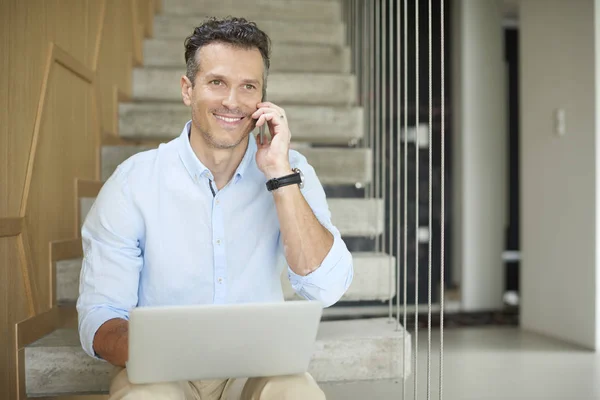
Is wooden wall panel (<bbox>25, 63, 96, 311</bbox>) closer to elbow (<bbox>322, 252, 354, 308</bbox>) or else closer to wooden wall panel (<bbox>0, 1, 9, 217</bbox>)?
wooden wall panel (<bbox>0, 1, 9, 217</bbox>)

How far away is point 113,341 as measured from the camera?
135 cm

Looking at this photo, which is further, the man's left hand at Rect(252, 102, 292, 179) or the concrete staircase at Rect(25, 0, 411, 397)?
the concrete staircase at Rect(25, 0, 411, 397)

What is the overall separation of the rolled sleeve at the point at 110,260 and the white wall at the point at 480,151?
3325 millimetres

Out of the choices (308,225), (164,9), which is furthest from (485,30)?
(308,225)

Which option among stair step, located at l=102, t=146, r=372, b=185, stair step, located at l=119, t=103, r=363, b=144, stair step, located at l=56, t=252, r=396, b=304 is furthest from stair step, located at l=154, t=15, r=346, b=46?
stair step, located at l=56, t=252, r=396, b=304

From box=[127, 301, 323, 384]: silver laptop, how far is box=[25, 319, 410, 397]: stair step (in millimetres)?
562

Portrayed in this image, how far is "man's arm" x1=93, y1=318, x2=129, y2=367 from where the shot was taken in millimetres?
1331

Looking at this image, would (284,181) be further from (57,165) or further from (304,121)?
(304,121)

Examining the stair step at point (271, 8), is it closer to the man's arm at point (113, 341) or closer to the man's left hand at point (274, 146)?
the man's left hand at point (274, 146)

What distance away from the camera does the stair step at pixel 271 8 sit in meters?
3.53

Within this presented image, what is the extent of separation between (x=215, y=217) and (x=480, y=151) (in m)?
3.29

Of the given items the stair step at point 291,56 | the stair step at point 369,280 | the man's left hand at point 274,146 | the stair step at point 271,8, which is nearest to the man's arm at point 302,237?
the man's left hand at point 274,146

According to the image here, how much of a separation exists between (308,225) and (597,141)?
2.26 meters

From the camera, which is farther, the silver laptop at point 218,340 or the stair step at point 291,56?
the stair step at point 291,56
